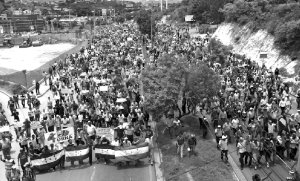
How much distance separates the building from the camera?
146500mm

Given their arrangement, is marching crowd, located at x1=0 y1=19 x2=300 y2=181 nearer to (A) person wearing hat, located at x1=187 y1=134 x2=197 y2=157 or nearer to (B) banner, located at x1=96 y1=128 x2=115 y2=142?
(A) person wearing hat, located at x1=187 y1=134 x2=197 y2=157

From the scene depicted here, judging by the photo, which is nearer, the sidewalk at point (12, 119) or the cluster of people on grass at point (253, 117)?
the cluster of people on grass at point (253, 117)

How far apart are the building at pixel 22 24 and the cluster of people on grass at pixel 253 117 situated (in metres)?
134

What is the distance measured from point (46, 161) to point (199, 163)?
6865mm

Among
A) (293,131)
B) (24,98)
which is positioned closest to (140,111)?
(293,131)

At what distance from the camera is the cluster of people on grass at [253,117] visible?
15.5m

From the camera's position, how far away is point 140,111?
21.0m

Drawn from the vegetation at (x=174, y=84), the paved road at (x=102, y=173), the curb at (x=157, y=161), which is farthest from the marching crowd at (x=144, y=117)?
the vegetation at (x=174, y=84)

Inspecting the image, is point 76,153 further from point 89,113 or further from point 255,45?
point 255,45

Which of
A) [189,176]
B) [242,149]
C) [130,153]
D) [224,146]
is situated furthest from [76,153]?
[242,149]

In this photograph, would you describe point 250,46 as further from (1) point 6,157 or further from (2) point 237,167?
(1) point 6,157

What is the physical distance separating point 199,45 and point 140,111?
28.3 m

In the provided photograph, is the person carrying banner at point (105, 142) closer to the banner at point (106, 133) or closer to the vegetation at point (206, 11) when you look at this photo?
the banner at point (106, 133)

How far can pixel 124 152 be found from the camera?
53.5 feet
